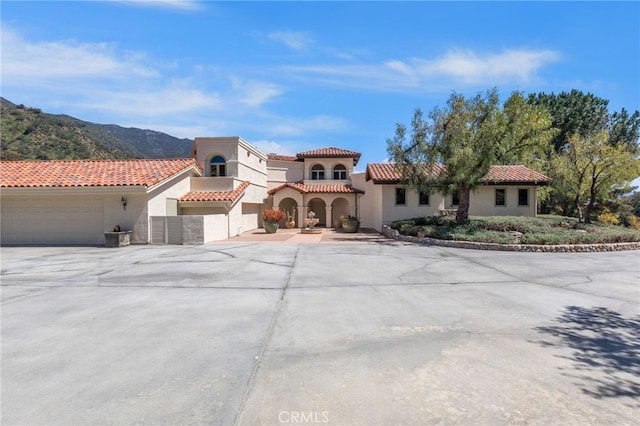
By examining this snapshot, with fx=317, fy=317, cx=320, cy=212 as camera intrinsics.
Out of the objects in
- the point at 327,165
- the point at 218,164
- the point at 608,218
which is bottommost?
the point at 608,218

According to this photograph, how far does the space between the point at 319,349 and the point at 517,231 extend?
53.6 ft

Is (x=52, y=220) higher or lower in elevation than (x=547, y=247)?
higher

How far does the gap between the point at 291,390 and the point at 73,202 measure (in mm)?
18443

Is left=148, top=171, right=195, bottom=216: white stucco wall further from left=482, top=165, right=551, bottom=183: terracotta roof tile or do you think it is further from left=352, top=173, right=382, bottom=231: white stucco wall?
left=482, top=165, right=551, bottom=183: terracotta roof tile

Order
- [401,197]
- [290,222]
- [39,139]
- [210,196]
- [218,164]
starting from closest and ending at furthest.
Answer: [210,196] → [401,197] → [218,164] → [290,222] → [39,139]

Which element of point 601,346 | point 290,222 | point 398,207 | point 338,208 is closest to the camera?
point 601,346

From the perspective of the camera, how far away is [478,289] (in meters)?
7.67

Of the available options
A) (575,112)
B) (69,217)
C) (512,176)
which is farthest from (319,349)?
(575,112)

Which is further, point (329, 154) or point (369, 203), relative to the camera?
point (329, 154)

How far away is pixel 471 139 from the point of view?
17.4 metres

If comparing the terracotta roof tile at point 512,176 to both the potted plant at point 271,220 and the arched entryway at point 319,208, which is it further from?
the potted plant at point 271,220

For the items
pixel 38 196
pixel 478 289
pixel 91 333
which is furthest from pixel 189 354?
pixel 38 196

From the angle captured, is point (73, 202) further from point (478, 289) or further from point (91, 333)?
point (478, 289)

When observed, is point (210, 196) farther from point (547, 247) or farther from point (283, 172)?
point (547, 247)
